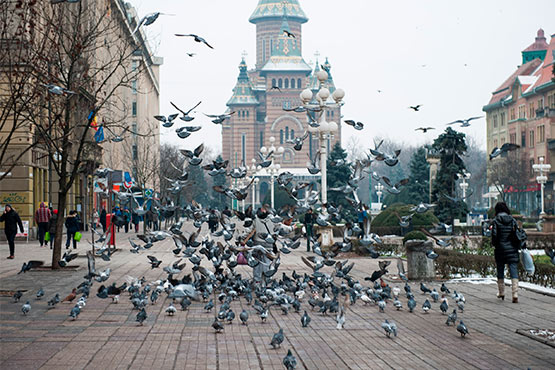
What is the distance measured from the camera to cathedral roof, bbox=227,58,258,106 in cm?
17975

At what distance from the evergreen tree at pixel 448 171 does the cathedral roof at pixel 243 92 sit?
128177 millimetres

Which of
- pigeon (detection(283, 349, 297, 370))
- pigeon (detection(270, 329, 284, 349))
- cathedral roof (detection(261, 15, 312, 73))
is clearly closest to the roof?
cathedral roof (detection(261, 15, 312, 73))

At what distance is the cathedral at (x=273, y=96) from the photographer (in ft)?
562

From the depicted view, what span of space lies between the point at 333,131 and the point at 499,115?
71.9 meters

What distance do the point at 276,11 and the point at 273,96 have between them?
23709 mm

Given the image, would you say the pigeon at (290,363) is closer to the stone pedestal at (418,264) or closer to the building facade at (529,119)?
the stone pedestal at (418,264)

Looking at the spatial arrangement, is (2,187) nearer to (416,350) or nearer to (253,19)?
(416,350)

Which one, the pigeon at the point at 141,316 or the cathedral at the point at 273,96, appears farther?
the cathedral at the point at 273,96

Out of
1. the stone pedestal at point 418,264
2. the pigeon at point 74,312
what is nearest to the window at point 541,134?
the stone pedestal at point 418,264

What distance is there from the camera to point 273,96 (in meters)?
175

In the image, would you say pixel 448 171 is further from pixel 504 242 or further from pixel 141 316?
pixel 141 316

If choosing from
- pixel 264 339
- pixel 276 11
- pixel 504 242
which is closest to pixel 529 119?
pixel 504 242

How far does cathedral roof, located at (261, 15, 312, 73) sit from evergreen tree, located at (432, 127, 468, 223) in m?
121

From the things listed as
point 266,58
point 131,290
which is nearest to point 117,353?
point 131,290
